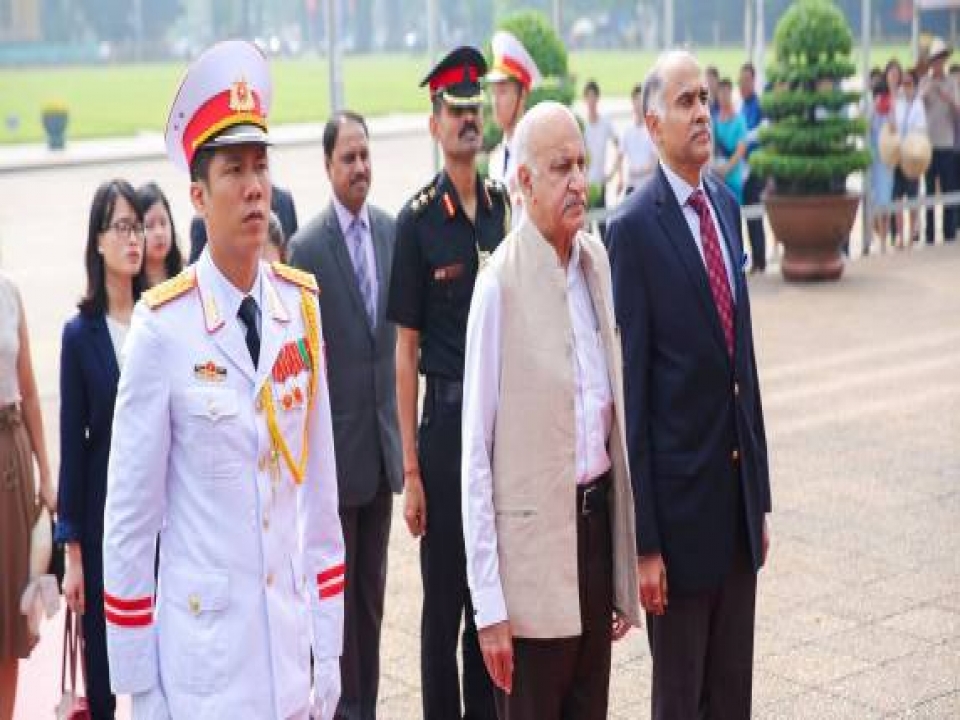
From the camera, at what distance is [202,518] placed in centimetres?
342

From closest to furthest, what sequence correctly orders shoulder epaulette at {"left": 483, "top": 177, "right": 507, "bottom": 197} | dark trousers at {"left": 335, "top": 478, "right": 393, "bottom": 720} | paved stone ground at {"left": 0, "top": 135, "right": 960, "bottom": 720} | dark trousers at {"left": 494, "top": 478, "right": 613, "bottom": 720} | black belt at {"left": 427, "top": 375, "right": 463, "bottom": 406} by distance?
dark trousers at {"left": 494, "top": 478, "right": 613, "bottom": 720}, black belt at {"left": 427, "top": 375, "right": 463, "bottom": 406}, shoulder epaulette at {"left": 483, "top": 177, "right": 507, "bottom": 197}, dark trousers at {"left": 335, "top": 478, "right": 393, "bottom": 720}, paved stone ground at {"left": 0, "top": 135, "right": 960, "bottom": 720}

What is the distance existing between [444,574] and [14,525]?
1363mm

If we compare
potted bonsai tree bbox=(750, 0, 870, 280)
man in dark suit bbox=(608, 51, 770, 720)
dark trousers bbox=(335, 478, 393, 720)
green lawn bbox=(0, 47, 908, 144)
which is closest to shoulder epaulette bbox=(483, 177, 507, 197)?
man in dark suit bbox=(608, 51, 770, 720)

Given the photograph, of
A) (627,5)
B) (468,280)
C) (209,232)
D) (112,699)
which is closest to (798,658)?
(468,280)

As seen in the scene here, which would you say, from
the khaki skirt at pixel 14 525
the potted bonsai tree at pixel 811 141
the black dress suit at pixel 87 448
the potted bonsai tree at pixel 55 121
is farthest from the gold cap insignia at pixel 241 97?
the potted bonsai tree at pixel 55 121

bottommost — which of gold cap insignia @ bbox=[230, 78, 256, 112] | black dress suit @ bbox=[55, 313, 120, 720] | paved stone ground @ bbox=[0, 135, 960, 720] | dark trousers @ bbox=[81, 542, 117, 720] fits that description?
paved stone ground @ bbox=[0, 135, 960, 720]

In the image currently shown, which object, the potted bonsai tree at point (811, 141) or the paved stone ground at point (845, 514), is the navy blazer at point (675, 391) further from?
the potted bonsai tree at point (811, 141)

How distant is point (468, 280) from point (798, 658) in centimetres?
205

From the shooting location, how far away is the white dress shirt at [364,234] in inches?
239

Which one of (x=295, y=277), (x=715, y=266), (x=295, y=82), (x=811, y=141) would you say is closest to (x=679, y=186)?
(x=715, y=266)

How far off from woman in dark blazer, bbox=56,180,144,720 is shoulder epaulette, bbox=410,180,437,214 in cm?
87

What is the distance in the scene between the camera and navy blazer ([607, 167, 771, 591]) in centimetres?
459

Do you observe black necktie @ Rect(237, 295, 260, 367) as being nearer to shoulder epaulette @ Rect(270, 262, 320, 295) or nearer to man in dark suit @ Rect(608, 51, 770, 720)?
shoulder epaulette @ Rect(270, 262, 320, 295)

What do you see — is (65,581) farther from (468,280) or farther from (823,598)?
(823,598)
